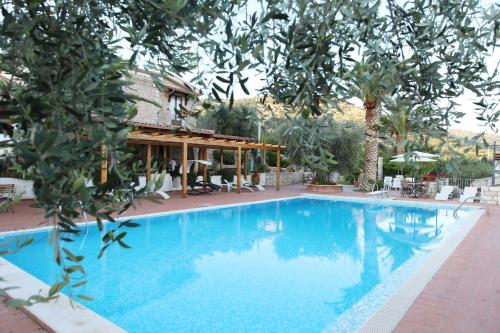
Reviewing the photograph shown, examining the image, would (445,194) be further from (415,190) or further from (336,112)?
(336,112)

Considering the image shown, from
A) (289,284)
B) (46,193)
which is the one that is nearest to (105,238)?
(46,193)

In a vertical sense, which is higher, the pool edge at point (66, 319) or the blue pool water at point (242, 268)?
the pool edge at point (66, 319)

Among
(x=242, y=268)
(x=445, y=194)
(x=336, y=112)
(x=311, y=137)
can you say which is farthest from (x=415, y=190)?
(x=311, y=137)

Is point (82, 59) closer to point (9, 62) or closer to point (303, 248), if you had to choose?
point (9, 62)

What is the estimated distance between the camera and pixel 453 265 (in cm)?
752

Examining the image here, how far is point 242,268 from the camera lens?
8508 mm

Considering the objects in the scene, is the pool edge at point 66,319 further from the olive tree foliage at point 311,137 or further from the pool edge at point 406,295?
the olive tree foliage at point 311,137

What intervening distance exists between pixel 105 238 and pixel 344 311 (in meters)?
5.58

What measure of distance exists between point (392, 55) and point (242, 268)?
7078 mm

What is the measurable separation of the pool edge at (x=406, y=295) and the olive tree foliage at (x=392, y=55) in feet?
→ 11.5

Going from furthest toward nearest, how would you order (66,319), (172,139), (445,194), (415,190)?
(415,190) < (445,194) < (172,139) < (66,319)

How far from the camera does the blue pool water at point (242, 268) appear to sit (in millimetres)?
5961

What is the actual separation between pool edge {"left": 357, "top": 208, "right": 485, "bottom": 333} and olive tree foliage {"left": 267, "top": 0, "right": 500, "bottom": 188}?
3.51 metres

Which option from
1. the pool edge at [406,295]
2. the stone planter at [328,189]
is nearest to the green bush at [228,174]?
the stone planter at [328,189]
